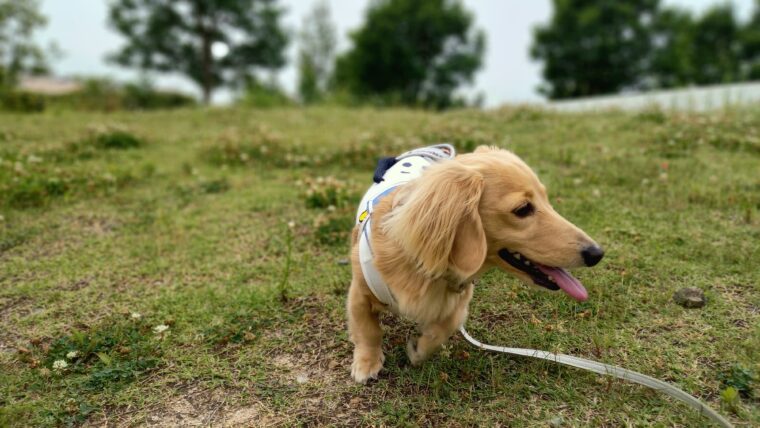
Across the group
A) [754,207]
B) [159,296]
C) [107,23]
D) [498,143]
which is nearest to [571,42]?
[107,23]

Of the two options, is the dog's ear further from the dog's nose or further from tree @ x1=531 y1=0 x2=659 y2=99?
tree @ x1=531 y1=0 x2=659 y2=99

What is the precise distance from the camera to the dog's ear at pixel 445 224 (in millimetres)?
2018

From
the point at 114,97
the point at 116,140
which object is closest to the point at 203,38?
the point at 114,97

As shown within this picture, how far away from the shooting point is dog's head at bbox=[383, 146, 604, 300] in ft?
6.63

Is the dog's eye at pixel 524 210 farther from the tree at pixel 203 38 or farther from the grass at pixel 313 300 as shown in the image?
the tree at pixel 203 38

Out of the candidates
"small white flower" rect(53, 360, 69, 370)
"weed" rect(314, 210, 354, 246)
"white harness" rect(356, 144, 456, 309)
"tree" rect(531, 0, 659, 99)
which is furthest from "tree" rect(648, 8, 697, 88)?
"small white flower" rect(53, 360, 69, 370)

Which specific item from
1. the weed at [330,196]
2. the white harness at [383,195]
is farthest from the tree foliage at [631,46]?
the white harness at [383,195]

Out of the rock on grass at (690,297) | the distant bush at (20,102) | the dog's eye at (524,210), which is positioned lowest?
the rock on grass at (690,297)

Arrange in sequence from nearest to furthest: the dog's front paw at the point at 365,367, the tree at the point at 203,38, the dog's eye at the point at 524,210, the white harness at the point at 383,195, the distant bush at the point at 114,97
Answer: the dog's eye at the point at 524,210, the white harness at the point at 383,195, the dog's front paw at the point at 365,367, the distant bush at the point at 114,97, the tree at the point at 203,38

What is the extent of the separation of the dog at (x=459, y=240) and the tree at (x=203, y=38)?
2351cm

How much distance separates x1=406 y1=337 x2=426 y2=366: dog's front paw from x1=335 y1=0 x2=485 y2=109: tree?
29.0 m

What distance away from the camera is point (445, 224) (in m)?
2.01

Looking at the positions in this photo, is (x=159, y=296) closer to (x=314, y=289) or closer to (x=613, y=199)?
(x=314, y=289)

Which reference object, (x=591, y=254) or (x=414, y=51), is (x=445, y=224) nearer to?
(x=591, y=254)
